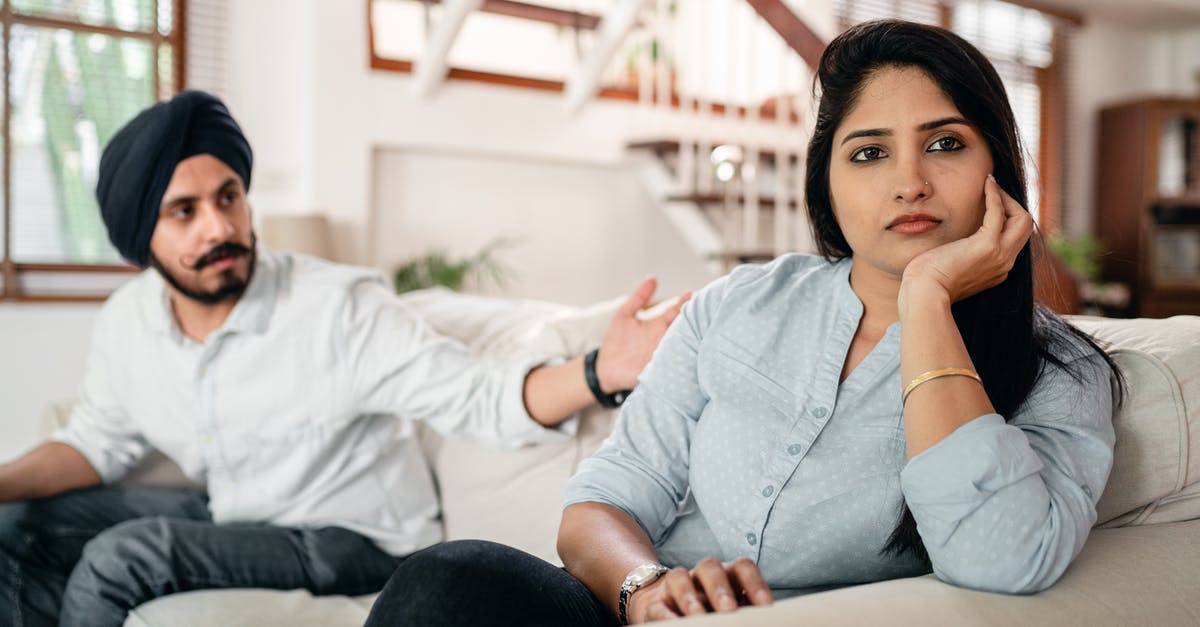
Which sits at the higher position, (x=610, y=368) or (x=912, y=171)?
(x=912, y=171)

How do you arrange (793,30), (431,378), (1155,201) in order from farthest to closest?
(1155,201), (793,30), (431,378)

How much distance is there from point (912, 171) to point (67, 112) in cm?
456

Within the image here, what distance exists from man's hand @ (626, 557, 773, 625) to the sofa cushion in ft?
1.77

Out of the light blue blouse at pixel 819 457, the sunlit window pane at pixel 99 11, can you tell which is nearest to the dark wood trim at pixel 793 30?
the light blue blouse at pixel 819 457

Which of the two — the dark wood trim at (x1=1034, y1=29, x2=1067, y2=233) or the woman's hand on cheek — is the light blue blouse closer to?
the woman's hand on cheek

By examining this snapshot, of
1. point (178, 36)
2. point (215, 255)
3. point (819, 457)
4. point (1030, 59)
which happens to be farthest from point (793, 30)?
point (1030, 59)

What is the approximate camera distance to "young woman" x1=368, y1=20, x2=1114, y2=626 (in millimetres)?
971

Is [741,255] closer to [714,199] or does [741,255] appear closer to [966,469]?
[714,199]

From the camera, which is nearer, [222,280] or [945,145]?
[945,145]

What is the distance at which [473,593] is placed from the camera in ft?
3.09

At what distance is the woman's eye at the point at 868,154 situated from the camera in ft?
3.95

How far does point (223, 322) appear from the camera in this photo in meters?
2.00

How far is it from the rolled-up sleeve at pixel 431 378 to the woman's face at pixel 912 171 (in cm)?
76

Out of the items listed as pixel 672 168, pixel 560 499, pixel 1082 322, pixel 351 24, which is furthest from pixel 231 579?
pixel 672 168
